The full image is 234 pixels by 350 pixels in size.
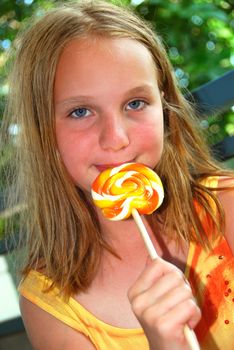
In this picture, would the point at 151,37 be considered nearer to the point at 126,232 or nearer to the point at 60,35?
the point at 60,35

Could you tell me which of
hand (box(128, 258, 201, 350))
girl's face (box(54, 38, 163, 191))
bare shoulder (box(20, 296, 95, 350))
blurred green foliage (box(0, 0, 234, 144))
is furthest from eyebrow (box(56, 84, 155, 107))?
blurred green foliage (box(0, 0, 234, 144))

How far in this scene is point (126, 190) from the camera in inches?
69.3

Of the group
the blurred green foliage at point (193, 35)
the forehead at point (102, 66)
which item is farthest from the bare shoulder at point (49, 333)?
the blurred green foliage at point (193, 35)

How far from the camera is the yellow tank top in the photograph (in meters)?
2.03

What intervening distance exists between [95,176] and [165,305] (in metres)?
0.54

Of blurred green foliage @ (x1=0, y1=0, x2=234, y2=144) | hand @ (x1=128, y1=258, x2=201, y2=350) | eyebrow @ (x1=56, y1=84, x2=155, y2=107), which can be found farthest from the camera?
blurred green foliage @ (x1=0, y1=0, x2=234, y2=144)

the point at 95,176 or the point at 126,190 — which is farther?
the point at 95,176

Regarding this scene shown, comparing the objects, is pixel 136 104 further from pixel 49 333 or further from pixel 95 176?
pixel 49 333

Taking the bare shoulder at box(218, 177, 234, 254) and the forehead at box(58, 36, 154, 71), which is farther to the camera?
the bare shoulder at box(218, 177, 234, 254)

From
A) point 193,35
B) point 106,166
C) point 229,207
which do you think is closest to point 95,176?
point 106,166

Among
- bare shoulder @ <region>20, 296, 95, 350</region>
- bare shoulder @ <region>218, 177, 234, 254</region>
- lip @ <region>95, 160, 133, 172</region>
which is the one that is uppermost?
lip @ <region>95, 160, 133, 172</region>

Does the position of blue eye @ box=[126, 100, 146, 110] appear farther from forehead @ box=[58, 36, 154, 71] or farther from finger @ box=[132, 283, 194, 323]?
finger @ box=[132, 283, 194, 323]

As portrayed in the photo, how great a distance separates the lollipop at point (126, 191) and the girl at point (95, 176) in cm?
6

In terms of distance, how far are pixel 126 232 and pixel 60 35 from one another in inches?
26.5
